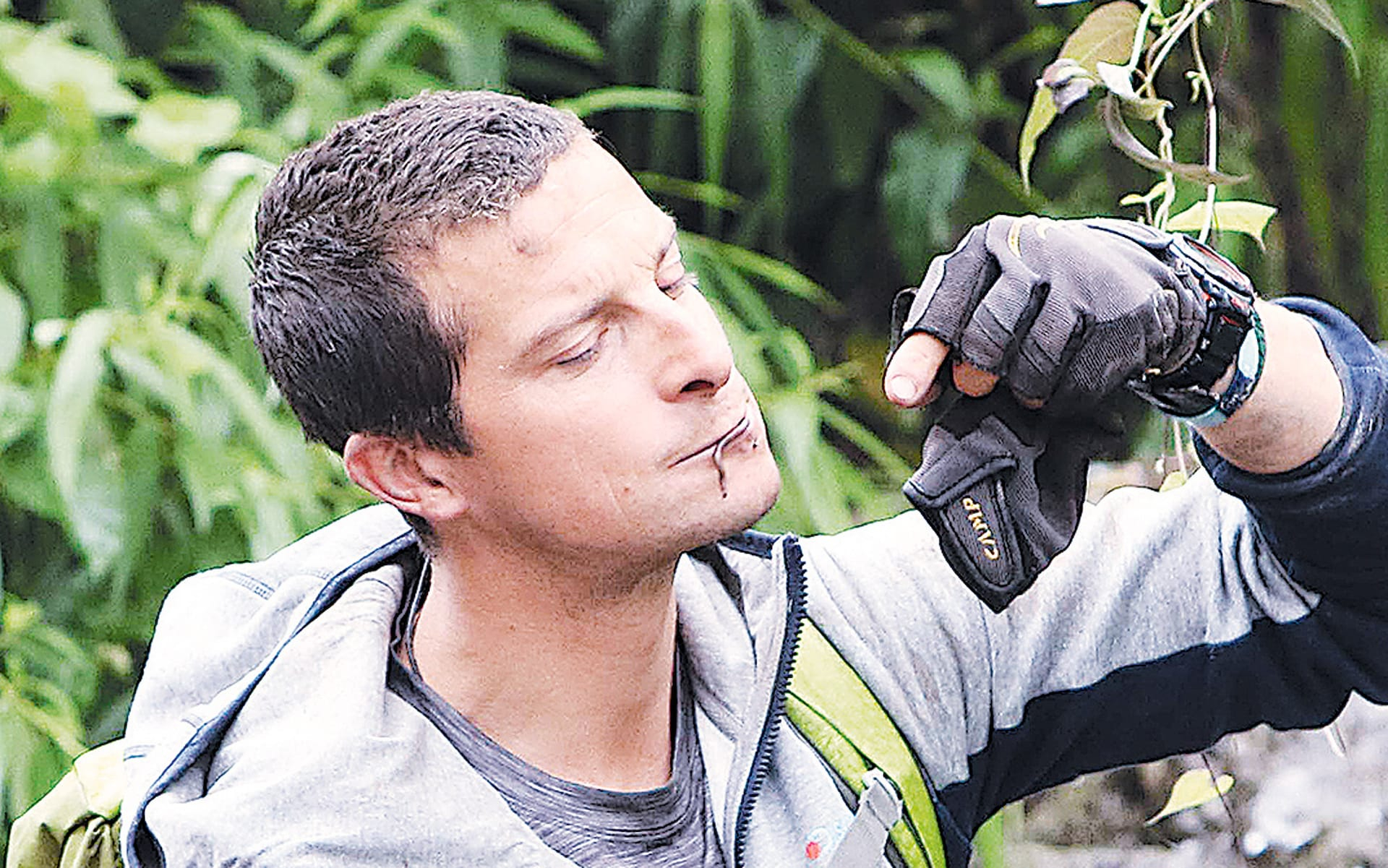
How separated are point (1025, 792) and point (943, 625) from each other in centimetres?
15

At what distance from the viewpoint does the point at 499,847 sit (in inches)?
41.4

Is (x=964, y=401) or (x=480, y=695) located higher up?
(x=964, y=401)

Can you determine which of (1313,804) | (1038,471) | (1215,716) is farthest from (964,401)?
(1313,804)

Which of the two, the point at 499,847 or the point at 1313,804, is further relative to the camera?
the point at 1313,804

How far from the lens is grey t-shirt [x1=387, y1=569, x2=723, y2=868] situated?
1094mm

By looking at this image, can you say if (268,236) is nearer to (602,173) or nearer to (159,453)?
(602,173)

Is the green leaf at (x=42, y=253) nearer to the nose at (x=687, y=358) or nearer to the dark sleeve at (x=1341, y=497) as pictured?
the nose at (x=687, y=358)

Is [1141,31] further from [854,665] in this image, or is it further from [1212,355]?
[854,665]

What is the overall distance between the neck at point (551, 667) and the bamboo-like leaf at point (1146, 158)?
36 cm

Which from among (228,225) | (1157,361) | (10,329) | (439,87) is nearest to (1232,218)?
(1157,361)

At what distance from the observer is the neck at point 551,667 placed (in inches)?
44.3

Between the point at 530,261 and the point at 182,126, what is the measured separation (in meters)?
1.10

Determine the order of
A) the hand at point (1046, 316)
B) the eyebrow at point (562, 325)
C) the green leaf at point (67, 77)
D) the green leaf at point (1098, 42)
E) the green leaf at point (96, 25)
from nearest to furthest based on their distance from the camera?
the hand at point (1046, 316) < the eyebrow at point (562, 325) < the green leaf at point (1098, 42) < the green leaf at point (67, 77) < the green leaf at point (96, 25)

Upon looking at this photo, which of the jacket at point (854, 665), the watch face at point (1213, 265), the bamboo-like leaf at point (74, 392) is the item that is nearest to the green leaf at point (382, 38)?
the bamboo-like leaf at point (74, 392)
